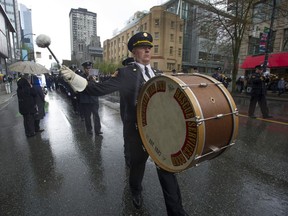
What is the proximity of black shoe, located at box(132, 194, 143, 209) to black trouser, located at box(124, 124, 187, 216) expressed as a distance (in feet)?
0.14

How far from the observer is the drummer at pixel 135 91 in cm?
216

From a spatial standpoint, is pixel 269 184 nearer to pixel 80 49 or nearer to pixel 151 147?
pixel 151 147

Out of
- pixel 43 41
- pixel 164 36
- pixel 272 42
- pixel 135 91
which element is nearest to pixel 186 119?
pixel 135 91

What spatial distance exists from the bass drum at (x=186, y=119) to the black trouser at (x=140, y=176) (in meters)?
0.19

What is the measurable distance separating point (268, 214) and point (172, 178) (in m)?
1.23

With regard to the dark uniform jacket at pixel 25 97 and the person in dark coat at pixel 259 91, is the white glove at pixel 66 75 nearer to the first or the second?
the dark uniform jacket at pixel 25 97

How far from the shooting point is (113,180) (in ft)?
10.6

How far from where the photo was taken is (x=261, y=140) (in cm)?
514

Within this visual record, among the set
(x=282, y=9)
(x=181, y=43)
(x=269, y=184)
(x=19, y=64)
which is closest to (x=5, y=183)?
(x=19, y=64)

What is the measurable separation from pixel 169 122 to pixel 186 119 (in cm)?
24

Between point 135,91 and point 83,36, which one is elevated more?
point 83,36

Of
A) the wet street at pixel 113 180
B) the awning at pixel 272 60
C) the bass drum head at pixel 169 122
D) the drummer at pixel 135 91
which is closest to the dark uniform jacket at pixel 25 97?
the wet street at pixel 113 180

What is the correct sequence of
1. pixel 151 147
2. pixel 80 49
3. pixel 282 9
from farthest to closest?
1. pixel 80 49
2. pixel 282 9
3. pixel 151 147

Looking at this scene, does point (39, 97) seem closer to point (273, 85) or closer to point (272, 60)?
point (273, 85)
